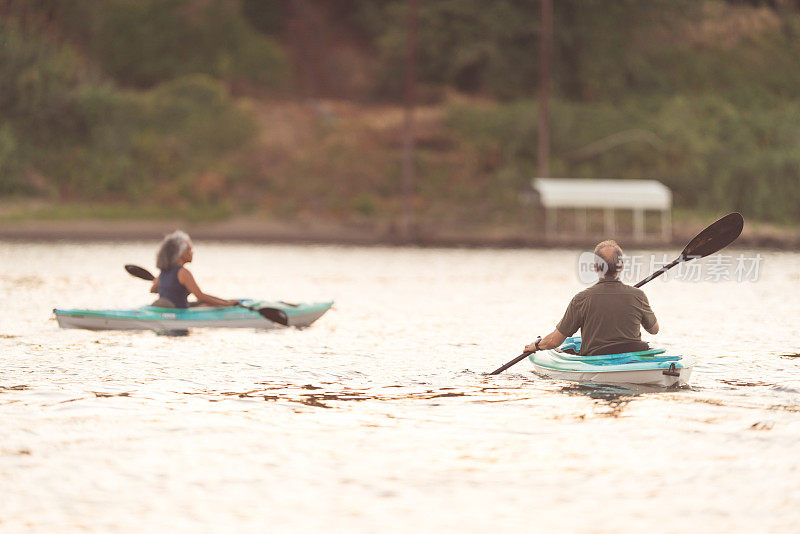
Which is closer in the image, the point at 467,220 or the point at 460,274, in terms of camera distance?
the point at 460,274

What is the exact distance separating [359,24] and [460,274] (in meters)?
40.4

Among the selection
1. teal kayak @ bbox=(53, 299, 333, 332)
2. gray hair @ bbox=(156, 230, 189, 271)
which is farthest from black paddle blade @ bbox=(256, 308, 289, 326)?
gray hair @ bbox=(156, 230, 189, 271)

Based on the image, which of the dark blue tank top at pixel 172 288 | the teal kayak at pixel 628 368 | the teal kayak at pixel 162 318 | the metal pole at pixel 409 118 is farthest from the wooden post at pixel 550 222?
the teal kayak at pixel 628 368

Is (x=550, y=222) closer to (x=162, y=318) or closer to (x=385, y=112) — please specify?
(x=385, y=112)

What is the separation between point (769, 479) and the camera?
749cm

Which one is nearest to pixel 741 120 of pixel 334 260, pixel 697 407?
pixel 334 260

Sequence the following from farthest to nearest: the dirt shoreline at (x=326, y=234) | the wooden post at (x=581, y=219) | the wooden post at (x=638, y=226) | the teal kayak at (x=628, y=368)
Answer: the wooden post at (x=581, y=219) < the wooden post at (x=638, y=226) < the dirt shoreline at (x=326, y=234) < the teal kayak at (x=628, y=368)

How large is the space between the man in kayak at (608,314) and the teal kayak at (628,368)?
0.12m

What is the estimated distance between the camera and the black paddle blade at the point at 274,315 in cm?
1549

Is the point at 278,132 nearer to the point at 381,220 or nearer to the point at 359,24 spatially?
the point at 381,220

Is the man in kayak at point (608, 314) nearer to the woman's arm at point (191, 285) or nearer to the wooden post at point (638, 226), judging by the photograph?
the woman's arm at point (191, 285)

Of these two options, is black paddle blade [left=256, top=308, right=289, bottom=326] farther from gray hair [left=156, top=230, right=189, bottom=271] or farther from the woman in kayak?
gray hair [left=156, top=230, right=189, bottom=271]

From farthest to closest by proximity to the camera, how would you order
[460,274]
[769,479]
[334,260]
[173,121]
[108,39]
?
[108,39], [173,121], [334,260], [460,274], [769,479]

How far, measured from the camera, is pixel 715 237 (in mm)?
13570
